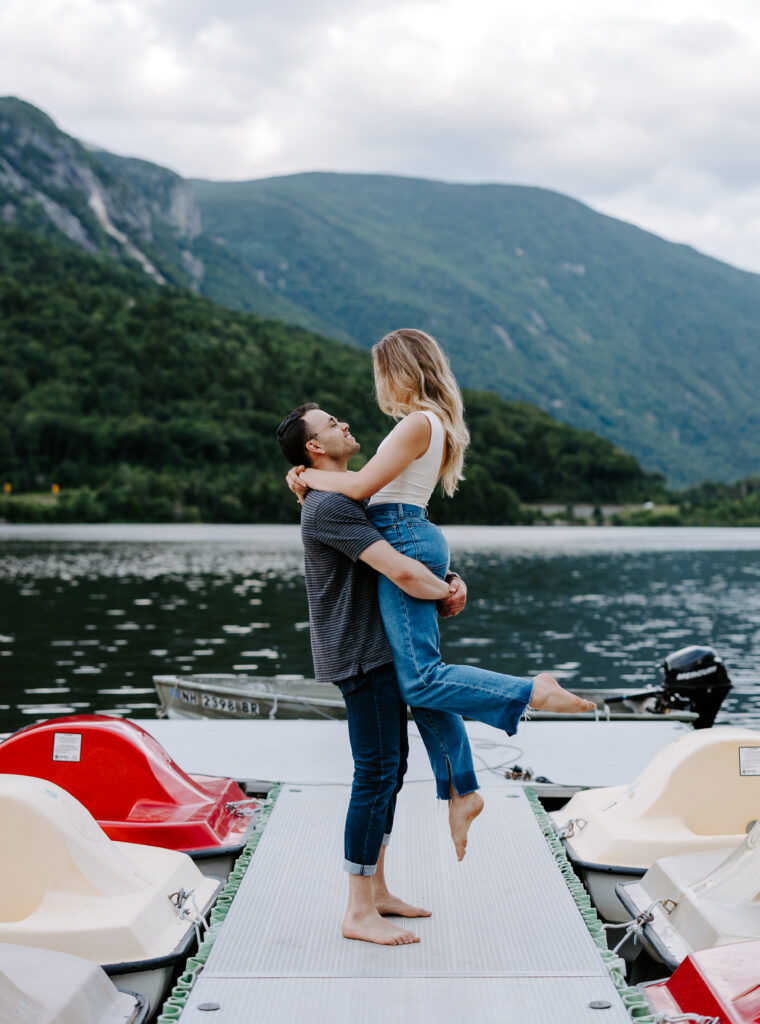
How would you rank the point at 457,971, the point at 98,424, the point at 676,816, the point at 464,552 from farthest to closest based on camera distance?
the point at 98,424 → the point at 464,552 → the point at 676,816 → the point at 457,971

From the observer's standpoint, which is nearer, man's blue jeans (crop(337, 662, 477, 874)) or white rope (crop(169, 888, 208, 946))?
man's blue jeans (crop(337, 662, 477, 874))

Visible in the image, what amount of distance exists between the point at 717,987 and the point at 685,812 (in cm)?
219

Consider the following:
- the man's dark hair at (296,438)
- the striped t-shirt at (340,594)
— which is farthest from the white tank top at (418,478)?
the man's dark hair at (296,438)

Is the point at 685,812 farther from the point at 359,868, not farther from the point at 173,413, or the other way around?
the point at 173,413

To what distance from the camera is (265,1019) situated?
3.73 metres

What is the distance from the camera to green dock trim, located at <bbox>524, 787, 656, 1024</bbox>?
12.4 ft

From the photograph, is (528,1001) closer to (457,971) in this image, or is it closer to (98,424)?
(457,971)

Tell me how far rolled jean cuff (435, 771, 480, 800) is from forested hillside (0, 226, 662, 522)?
361 ft

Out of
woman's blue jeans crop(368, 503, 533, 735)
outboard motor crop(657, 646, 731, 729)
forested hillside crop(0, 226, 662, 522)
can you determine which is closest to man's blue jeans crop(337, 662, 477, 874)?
woman's blue jeans crop(368, 503, 533, 735)

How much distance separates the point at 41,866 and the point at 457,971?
1.76m

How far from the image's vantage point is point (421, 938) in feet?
14.6

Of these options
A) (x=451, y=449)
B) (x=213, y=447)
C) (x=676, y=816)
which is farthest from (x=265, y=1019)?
(x=213, y=447)

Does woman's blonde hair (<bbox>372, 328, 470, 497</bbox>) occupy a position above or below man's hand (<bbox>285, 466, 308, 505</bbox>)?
above

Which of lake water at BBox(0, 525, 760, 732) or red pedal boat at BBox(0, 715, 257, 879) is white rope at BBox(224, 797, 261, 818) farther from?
lake water at BBox(0, 525, 760, 732)
